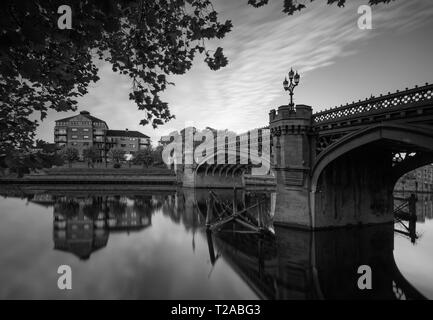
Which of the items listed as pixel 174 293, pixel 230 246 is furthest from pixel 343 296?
pixel 230 246

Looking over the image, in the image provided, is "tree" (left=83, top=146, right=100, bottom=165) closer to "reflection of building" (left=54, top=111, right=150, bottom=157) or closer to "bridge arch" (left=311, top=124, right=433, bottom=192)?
"reflection of building" (left=54, top=111, right=150, bottom=157)

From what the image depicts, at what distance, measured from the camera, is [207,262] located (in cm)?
1368

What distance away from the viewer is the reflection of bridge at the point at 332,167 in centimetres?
1567

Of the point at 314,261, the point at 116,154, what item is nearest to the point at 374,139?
the point at 314,261

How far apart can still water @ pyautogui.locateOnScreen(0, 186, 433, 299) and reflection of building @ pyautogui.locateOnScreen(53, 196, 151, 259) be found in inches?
4.9

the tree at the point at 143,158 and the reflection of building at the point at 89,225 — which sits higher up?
the tree at the point at 143,158

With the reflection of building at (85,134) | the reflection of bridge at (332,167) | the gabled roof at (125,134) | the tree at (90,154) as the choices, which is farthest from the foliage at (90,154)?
the reflection of bridge at (332,167)

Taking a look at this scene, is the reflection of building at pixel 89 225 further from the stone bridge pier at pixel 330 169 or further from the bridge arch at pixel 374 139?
the bridge arch at pixel 374 139

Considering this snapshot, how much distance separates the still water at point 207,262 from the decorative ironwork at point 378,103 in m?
7.85

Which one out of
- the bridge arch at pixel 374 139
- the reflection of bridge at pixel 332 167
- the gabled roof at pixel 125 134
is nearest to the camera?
the bridge arch at pixel 374 139

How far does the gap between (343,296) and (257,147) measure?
82.4 ft

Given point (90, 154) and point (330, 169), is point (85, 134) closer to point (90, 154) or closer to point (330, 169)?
point (90, 154)

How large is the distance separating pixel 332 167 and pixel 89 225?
20.9 metres

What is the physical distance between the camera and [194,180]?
67.3 m
